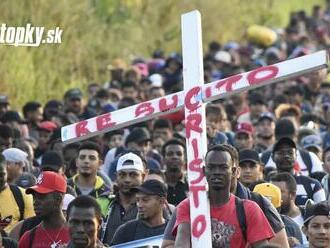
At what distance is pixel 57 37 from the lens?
73.0 feet

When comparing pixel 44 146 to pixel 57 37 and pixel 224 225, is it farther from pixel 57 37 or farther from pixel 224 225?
pixel 224 225

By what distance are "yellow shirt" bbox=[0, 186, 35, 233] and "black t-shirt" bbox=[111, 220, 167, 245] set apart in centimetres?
125

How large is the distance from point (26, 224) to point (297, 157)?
14.5ft

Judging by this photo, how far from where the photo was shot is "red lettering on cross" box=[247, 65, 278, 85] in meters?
9.50

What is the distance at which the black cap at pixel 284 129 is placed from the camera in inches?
693

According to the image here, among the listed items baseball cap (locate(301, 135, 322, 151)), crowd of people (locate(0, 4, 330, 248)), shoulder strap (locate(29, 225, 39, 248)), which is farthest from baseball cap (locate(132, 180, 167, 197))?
baseball cap (locate(301, 135, 322, 151))

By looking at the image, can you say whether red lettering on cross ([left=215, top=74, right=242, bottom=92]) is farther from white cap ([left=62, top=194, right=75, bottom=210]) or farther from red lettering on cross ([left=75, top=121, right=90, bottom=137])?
white cap ([left=62, top=194, right=75, bottom=210])


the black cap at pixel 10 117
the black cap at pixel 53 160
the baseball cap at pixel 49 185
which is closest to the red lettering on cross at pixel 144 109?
the baseball cap at pixel 49 185

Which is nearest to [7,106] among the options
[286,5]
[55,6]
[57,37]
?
[57,37]

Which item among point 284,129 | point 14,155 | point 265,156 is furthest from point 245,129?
point 14,155

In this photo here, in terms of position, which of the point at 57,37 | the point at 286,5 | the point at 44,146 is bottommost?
the point at 44,146

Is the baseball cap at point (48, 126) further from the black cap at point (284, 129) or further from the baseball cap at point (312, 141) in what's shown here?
the baseball cap at point (312, 141)

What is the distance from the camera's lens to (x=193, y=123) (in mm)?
9609

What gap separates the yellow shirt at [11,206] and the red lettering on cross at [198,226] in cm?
375
